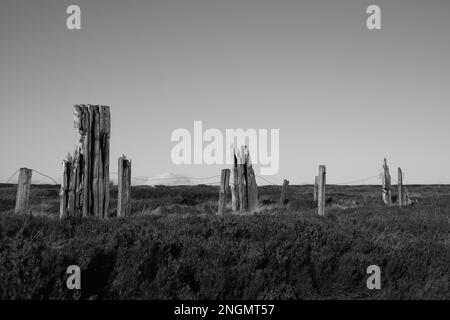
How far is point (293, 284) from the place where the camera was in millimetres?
5266

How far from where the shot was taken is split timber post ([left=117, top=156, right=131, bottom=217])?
11.7 meters

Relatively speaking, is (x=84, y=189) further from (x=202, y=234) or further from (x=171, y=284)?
(x=171, y=284)

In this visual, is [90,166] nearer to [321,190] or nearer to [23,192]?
[23,192]

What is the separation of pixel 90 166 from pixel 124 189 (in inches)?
109

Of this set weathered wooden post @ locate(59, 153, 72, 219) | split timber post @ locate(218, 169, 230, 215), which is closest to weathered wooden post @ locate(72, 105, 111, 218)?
weathered wooden post @ locate(59, 153, 72, 219)

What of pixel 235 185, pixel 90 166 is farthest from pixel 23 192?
pixel 235 185

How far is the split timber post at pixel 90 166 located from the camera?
9.12 m

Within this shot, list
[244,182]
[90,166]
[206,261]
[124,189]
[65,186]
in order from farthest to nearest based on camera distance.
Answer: [244,182] → [124,189] → [65,186] → [90,166] → [206,261]

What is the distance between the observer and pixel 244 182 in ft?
52.9
